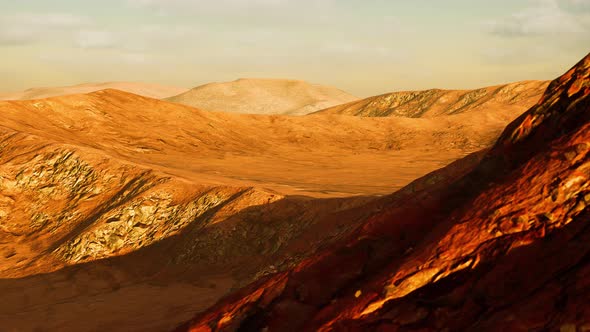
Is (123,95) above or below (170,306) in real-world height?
above

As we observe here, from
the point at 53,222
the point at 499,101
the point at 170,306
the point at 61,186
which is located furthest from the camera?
the point at 499,101

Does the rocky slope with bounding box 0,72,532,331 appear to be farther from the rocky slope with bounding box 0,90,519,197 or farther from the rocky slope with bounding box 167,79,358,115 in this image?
the rocky slope with bounding box 167,79,358,115

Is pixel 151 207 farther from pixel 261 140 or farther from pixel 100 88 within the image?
pixel 100 88

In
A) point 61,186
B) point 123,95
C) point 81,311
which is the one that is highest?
point 123,95

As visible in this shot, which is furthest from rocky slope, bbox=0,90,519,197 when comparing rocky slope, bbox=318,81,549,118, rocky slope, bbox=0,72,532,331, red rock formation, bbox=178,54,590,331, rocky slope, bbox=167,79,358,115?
rocky slope, bbox=167,79,358,115

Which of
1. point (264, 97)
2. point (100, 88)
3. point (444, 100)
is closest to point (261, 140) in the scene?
point (444, 100)

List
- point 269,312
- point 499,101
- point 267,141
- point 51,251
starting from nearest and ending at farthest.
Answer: point 269,312
point 51,251
point 267,141
point 499,101

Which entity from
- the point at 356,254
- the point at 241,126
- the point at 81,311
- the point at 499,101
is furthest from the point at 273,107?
the point at 356,254

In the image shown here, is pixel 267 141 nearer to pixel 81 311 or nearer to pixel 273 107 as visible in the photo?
pixel 81 311

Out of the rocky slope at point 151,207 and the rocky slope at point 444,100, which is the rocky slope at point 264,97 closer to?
the rocky slope at point 444,100
